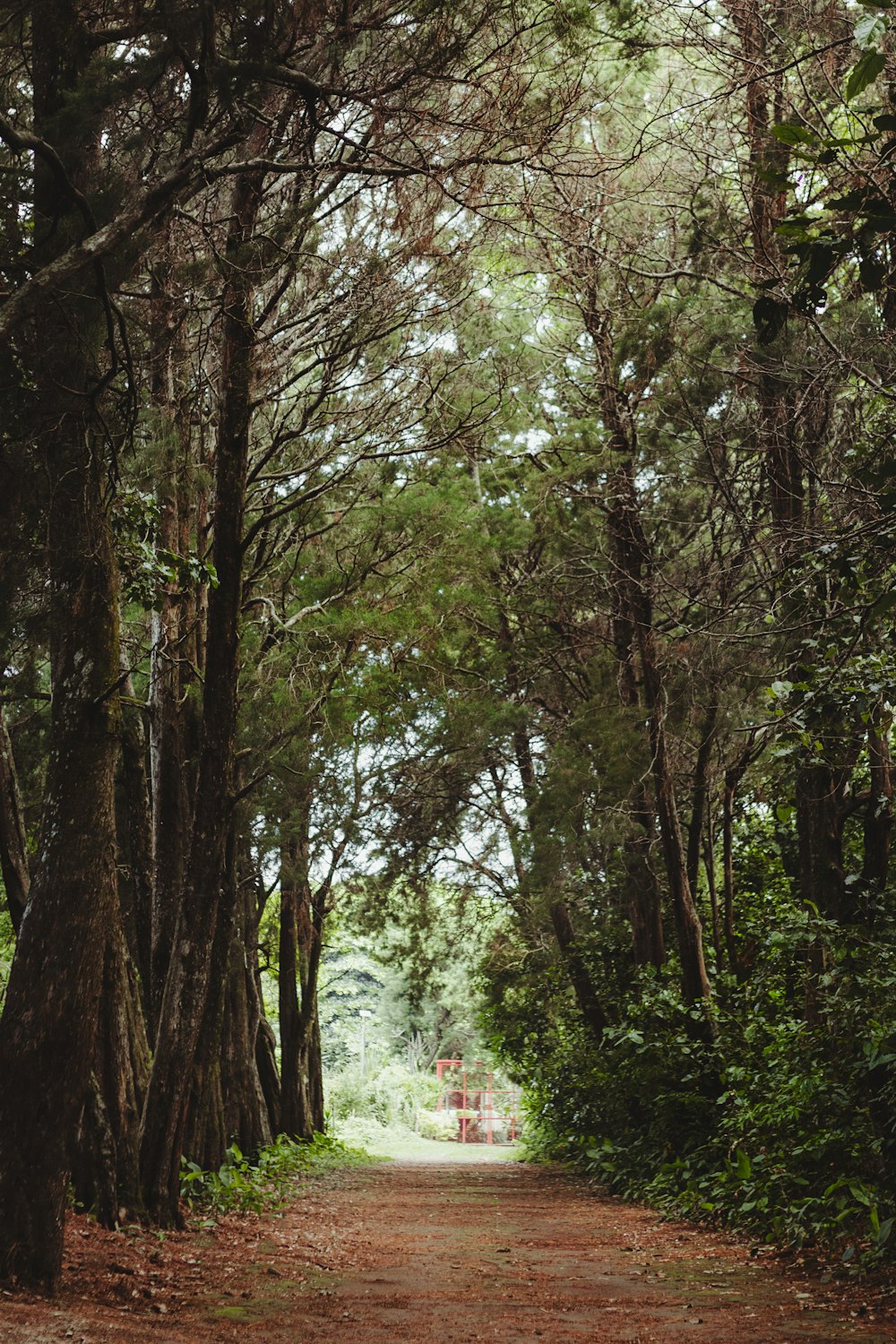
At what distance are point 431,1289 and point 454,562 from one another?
8.40 meters

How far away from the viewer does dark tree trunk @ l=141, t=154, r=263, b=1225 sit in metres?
7.58

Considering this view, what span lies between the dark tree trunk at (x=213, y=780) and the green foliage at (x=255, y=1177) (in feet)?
3.35

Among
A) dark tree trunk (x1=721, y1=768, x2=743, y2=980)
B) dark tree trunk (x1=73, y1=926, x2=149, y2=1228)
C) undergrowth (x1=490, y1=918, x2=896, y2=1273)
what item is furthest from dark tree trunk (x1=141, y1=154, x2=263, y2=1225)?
dark tree trunk (x1=721, y1=768, x2=743, y2=980)

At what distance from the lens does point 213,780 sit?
8.21 m

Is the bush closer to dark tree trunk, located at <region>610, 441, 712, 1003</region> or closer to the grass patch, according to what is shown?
the grass patch

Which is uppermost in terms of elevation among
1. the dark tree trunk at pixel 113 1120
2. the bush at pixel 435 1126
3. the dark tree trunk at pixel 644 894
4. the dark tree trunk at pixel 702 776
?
the dark tree trunk at pixel 702 776

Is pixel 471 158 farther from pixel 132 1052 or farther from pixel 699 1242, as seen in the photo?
pixel 699 1242

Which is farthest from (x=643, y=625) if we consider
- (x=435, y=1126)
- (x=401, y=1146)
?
(x=435, y=1126)

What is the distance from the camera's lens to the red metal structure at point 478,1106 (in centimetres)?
4194

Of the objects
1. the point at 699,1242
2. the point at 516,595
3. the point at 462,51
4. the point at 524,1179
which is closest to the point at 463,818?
the point at 516,595

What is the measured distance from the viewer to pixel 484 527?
46.0 ft

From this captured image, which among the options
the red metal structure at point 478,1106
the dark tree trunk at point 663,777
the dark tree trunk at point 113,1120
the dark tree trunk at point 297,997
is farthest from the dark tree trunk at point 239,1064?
the red metal structure at point 478,1106

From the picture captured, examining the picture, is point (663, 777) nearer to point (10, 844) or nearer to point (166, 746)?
point (166, 746)

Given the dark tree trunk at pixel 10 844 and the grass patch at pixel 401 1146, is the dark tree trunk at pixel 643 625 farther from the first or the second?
the grass patch at pixel 401 1146
